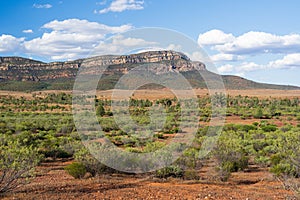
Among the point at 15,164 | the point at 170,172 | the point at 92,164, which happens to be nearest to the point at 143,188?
the point at 170,172

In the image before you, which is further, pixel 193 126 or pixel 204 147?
pixel 193 126

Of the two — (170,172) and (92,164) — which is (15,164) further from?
(170,172)

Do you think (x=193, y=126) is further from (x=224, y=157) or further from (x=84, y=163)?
(x=84, y=163)

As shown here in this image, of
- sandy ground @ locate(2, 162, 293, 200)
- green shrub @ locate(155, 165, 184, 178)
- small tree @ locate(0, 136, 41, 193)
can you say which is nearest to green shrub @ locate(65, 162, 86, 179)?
sandy ground @ locate(2, 162, 293, 200)

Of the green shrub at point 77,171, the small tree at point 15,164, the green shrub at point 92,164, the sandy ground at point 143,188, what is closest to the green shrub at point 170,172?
the sandy ground at point 143,188

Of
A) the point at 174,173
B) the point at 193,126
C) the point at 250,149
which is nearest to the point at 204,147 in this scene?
the point at 250,149

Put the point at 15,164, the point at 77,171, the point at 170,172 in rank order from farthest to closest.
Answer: the point at 170,172, the point at 77,171, the point at 15,164

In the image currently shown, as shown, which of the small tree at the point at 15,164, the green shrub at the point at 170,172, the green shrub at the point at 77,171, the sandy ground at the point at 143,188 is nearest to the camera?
the sandy ground at the point at 143,188

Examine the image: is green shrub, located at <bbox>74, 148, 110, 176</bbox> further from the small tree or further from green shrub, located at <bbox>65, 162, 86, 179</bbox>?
the small tree

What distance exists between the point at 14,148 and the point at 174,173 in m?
5.59

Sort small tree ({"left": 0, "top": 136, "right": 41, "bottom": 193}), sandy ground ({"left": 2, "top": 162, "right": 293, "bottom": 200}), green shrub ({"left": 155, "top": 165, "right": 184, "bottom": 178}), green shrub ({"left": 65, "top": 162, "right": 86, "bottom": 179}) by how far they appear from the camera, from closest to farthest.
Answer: sandy ground ({"left": 2, "top": 162, "right": 293, "bottom": 200})
small tree ({"left": 0, "top": 136, "right": 41, "bottom": 193})
green shrub ({"left": 65, "top": 162, "right": 86, "bottom": 179})
green shrub ({"left": 155, "top": 165, "right": 184, "bottom": 178})

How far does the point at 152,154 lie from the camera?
1464 centimetres

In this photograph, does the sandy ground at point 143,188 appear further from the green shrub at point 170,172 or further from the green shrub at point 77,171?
the green shrub at point 170,172

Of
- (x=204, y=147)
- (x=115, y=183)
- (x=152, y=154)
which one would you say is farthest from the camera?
(x=204, y=147)
